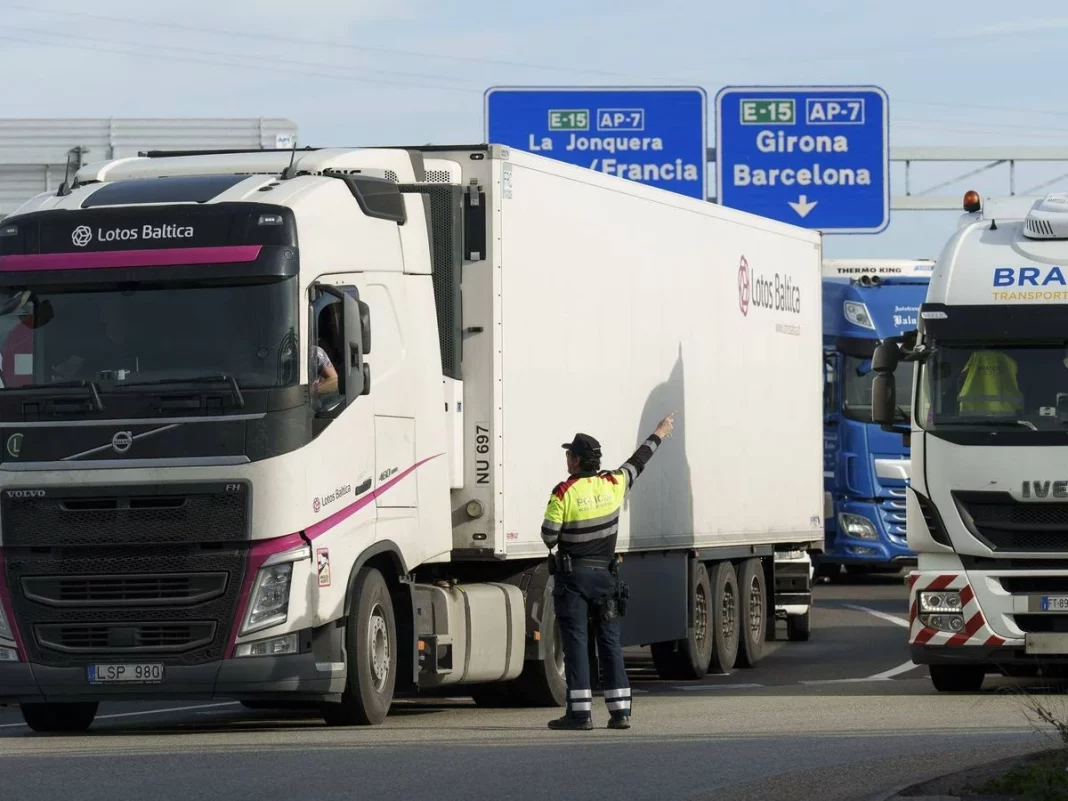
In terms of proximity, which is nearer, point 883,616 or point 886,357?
point 886,357

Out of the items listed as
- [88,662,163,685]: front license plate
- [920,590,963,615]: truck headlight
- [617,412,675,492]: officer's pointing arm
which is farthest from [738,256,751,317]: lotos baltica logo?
[88,662,163,685]: front license plate

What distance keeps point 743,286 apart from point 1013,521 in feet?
14.5

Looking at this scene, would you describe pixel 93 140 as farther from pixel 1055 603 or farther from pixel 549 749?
pixel 549 749

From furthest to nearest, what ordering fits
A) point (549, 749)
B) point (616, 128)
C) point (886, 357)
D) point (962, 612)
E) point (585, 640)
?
point (616, 128), point (886, 357), point (962, 612), point (585, 640), point (549, 749)

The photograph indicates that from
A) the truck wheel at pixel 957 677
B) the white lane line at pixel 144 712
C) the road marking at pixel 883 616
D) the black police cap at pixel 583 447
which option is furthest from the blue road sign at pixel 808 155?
the black police cap at pixel 583 447

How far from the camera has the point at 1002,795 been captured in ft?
31.1

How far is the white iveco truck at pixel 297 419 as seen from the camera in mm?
12828

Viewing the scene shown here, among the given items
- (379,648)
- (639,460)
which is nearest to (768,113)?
(639,460)

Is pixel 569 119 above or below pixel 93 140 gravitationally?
below

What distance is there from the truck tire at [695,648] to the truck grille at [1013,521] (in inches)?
125

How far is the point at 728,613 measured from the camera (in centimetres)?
1977

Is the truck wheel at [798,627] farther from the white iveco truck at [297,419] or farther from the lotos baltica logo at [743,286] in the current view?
the white iveco truck at [297,419]

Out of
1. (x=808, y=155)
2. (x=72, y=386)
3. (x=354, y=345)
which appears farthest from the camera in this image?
(x=808, y=155)

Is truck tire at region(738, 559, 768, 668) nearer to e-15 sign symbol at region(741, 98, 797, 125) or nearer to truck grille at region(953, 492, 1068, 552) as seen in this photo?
truck grille at region(953, 492, 1068, 552)
